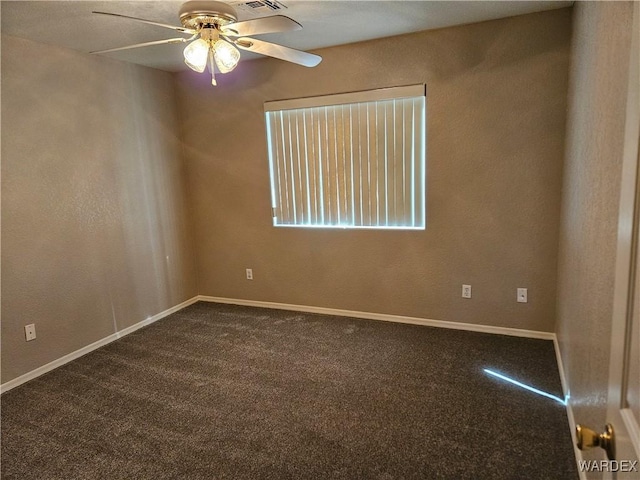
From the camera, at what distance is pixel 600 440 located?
738 millimetres

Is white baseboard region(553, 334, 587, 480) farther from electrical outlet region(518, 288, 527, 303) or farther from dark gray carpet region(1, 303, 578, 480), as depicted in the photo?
electrical outlet region(518, 288, 527, 303)

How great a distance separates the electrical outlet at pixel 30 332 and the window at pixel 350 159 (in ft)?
7.00

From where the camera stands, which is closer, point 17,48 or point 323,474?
point 323,474

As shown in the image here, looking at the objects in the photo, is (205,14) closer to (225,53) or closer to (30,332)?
(225,53)

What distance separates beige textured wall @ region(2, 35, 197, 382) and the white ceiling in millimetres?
321

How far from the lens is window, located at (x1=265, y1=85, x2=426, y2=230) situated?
3.26m

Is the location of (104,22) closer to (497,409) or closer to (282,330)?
(282,330)

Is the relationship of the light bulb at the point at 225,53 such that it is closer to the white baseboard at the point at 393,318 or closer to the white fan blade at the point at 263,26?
the white fan blade at the point at 263,26

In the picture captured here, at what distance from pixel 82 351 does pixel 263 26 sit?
2900 millimetres

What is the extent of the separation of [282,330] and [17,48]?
287 cm

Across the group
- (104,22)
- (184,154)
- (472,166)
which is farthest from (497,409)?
(184,154)

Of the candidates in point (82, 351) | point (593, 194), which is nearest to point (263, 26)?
point (593, 194)

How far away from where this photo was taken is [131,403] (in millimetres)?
2445

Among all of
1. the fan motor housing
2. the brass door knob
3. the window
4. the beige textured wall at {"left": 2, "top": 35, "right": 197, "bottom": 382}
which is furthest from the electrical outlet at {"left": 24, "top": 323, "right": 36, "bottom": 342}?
the brass door knob
